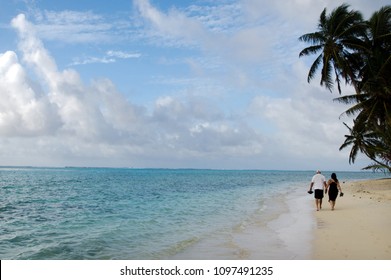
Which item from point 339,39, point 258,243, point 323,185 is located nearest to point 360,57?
point 339,39

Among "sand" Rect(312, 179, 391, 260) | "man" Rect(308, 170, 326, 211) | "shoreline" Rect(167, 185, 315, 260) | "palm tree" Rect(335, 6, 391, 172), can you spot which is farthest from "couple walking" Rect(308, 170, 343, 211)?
"palm tree" Rect(335, 6, 391, 172)

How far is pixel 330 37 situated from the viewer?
27344 millimetres

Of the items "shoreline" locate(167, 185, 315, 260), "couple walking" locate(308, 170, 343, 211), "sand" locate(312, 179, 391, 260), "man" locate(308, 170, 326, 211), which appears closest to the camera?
"sand" locate(312, 179, 391, 260)

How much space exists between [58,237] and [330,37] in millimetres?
24396

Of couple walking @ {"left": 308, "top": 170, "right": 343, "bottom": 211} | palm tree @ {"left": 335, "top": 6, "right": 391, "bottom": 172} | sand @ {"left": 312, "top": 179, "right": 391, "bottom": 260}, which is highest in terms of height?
palm tree @ {"left": 335, "top": 6, "right": 391, "bottom": 172}

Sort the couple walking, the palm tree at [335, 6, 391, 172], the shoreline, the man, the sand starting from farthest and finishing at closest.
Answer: the palm tree at [335, 6, 391, 172] < the man < the couple walking < the shoreline < the sand

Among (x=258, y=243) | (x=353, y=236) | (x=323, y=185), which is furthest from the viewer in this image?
(x=323, y=185)

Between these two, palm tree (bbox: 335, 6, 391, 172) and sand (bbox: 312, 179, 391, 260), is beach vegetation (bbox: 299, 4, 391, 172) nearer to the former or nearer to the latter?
palm tree (bbox: 335, 6, 391, 172)

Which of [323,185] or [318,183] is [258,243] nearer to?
[318,183]

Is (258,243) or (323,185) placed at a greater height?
(323,185)

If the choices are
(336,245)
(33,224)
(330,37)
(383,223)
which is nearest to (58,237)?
(33,224)

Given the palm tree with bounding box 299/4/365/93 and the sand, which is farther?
the palm tree with bounding box 299/4/365/93

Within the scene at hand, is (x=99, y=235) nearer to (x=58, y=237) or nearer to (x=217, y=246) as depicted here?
(x=58, y=237)

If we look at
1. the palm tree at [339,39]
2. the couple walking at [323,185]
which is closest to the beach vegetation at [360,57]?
the palm tree at [339,39]
